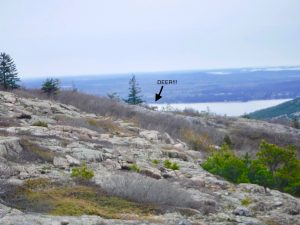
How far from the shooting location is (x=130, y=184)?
11.1 metres

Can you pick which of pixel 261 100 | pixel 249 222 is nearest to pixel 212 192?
pixel 249 222

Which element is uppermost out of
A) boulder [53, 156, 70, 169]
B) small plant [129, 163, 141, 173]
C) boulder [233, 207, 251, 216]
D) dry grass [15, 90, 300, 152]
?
boulder [53, 156, 70, 169]

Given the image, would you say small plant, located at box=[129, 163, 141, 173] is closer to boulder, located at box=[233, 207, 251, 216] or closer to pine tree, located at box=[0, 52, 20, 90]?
boulder, located at box=[233, 207, 251, 216]

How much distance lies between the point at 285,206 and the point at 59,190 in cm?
619

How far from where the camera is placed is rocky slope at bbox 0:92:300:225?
30.6 feet

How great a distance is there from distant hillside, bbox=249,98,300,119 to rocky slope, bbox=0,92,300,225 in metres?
85.5

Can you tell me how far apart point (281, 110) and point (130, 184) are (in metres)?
100

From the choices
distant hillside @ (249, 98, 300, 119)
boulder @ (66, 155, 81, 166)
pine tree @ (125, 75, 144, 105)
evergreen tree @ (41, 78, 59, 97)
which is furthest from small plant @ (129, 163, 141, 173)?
distant hillside @ (249, 98, 300, 119)

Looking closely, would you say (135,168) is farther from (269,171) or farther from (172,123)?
(172,123)

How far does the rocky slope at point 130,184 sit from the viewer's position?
9328 mm

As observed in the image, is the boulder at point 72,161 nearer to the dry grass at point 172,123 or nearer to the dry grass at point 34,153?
the dry grass at point 34,153

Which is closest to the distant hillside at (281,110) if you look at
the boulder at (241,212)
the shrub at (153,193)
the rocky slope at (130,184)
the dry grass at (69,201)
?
the rocky slope at (130,184)

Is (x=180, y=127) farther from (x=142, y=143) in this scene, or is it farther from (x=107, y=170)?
(x=107, y=170)

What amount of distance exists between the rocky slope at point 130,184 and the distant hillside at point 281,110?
85.5 meters
